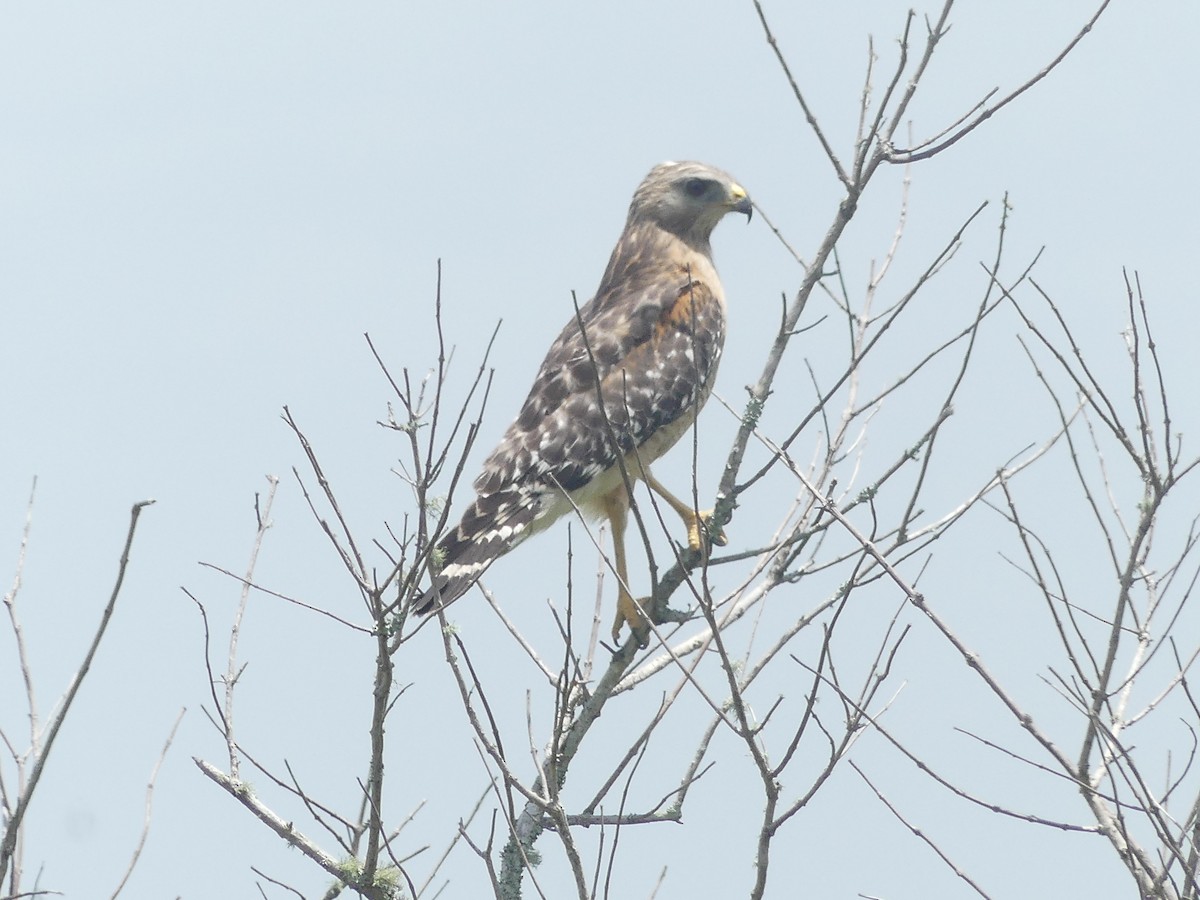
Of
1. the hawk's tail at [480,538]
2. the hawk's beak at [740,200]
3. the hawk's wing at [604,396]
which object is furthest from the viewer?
the hawk's beak at [740,200]

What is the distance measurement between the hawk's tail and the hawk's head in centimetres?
219

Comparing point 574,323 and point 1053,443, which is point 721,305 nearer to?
point 574,323

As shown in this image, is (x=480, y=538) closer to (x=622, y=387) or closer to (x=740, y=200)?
(x=622, y=387)

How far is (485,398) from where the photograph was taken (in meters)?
3.94

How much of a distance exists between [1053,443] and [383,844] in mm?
2789

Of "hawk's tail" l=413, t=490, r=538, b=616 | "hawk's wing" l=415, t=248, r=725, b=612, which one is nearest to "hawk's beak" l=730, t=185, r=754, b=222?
"hawk's wing" l=415, t=248, r=725, b=612

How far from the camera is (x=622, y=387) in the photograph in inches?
257

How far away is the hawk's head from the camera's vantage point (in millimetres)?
7672

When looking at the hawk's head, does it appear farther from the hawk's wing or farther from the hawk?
the hawk's wing

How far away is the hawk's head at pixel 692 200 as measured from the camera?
25.2 feet

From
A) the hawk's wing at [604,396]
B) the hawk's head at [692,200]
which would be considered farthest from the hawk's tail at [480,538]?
the hawk's head at [692,200]

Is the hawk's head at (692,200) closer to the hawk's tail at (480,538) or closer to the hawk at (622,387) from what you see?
the hawk at (622,387)

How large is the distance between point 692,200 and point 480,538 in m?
2.65

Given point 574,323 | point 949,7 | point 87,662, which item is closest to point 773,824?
point 87,662
